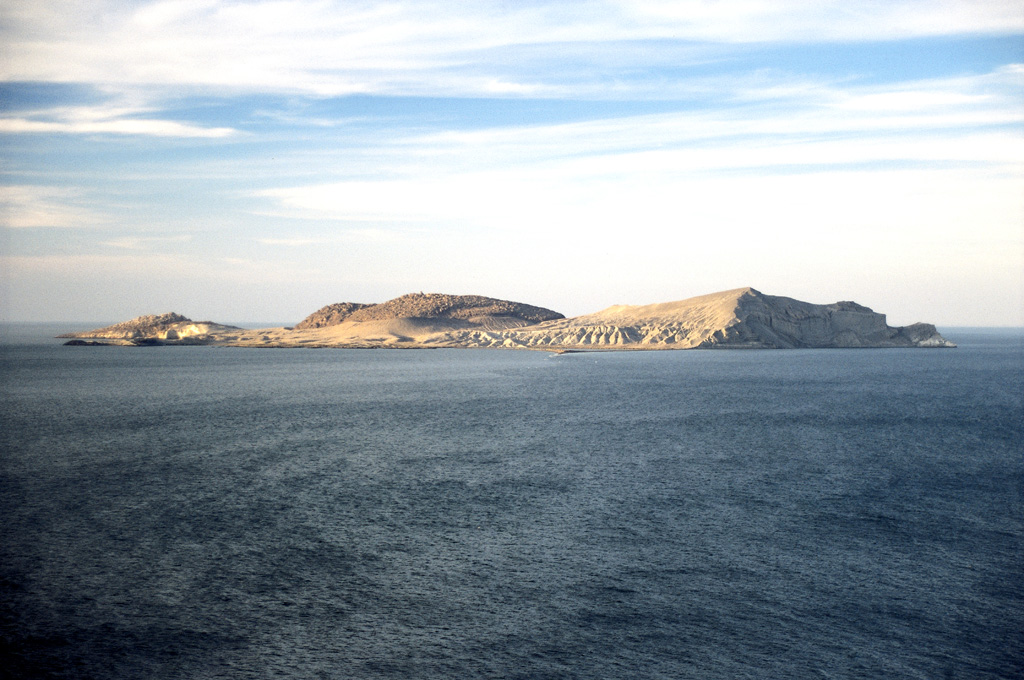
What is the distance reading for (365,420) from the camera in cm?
5212

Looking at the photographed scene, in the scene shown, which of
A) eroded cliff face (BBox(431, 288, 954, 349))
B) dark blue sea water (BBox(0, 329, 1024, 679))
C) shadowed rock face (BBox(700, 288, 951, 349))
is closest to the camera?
dark blue sea water (BBox(0, 329, 1024, 679))

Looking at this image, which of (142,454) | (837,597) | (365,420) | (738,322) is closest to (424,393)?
(365,420)

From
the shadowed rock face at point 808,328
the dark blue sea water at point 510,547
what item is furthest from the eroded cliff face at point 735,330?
the dark blue sea water at point 510,547

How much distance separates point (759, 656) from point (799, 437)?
1245 inches

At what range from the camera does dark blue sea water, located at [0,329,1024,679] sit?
16359mm

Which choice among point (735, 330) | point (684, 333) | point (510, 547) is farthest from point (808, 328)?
point (510, 547)

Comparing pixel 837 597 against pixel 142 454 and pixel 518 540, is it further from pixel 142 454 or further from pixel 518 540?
pixel 142 454

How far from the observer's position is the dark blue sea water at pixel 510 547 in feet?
53.7

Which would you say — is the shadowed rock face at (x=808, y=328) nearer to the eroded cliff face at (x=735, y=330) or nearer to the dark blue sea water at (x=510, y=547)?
the eroded cliff face at (x=735, y=330)

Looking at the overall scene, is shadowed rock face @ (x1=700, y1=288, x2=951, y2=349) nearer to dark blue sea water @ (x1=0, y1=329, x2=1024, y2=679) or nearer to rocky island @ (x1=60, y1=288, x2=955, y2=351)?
rocky island @ (x1=60, y1=288, x2=955, y2=351)

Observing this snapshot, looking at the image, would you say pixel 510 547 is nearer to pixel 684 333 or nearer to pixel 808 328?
pixel 684 333

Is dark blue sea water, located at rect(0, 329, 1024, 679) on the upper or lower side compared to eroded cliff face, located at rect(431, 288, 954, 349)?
lower

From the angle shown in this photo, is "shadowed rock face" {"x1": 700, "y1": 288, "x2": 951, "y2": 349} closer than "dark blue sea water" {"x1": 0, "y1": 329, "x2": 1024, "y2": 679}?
No

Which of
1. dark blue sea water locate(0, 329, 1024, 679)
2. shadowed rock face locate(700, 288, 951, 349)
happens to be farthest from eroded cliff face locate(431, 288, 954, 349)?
dark blue sea water locate(0, 329, 1024, 679)
